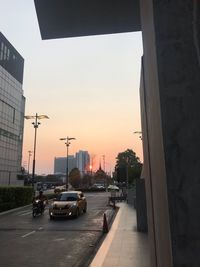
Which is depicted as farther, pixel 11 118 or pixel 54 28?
pixel 11 118

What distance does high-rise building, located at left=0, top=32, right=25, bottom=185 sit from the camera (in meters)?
65.1

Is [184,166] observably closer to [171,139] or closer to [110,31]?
[171,139]

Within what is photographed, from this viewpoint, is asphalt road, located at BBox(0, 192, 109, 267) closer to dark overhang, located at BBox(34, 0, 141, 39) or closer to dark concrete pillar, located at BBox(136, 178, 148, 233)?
dark concrete pillar, located at BBox(136, 178, 148, 233)

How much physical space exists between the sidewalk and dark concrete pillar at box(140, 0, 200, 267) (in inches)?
263

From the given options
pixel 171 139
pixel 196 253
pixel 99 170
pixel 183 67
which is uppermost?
pixel 99 170

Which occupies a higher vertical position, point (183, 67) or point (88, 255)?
point (183, 67)

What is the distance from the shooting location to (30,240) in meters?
13.8

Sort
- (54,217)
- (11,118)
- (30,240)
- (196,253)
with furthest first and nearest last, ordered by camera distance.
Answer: (11,118) < (54,217) < (30,240) < (196,253)

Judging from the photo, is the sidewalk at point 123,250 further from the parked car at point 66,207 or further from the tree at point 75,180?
the tree at point 75,180

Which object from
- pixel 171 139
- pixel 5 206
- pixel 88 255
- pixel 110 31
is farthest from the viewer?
pixel 5 206

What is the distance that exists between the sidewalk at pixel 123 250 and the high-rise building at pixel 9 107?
5363cm

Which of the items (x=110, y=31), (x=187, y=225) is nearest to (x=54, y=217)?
(x=110, y=31)

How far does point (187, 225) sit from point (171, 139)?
63 cm

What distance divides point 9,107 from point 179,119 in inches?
2698
